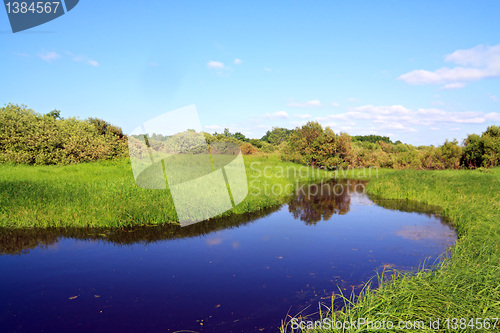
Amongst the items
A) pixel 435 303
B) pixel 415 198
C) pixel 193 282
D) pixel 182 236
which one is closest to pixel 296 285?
pixel 193 282

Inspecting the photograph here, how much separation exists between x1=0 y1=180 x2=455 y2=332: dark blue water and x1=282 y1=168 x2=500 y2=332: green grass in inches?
38.8

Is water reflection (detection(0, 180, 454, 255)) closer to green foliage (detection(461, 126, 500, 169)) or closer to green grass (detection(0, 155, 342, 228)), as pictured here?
green grass (detection(0, 155, 342, 228))

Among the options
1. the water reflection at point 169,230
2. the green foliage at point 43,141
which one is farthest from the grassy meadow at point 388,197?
the green foliage at point 43,141

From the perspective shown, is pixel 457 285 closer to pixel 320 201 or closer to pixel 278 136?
pixel 320 201

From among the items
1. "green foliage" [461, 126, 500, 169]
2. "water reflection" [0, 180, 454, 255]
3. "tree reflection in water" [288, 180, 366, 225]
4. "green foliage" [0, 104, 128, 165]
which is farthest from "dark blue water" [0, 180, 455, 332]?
"green foliage" [461, 126, 500, 169]

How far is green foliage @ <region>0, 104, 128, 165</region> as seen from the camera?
2711 cm

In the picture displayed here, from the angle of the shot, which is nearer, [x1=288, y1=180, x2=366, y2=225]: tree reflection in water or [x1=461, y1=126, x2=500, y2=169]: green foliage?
[x1=288, y1=180, x2=366, y2=225]: tree reflection in water

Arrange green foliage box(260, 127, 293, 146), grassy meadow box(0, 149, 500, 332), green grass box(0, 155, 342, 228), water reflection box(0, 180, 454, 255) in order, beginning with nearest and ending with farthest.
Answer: grassy meadow box(0, 149, 500, 332) < water reflection box(0, 180, 454, 255) < green grass box(0, 155, 342, 228) < green foliage box(260, 127, 293, 146)

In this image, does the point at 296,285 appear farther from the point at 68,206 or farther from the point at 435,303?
the point at 68,206

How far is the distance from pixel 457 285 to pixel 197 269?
651cm

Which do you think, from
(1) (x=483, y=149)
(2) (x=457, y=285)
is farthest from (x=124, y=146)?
(1) (x=483, y=149)

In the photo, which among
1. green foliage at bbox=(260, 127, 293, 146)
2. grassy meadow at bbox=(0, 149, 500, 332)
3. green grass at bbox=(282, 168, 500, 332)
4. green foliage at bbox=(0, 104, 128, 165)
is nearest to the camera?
green grass at bbox=(282, 168, 500, 332)

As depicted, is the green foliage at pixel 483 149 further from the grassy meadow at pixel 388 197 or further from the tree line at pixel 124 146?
the grassy meadow at pixel 388 197

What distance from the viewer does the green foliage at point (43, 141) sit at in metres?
27.1
